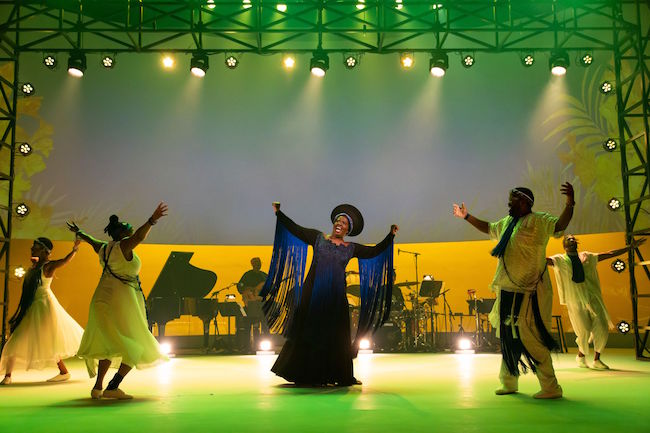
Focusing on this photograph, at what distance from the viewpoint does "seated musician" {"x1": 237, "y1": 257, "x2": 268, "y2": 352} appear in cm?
1111

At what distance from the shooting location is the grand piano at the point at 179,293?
34.4 ft

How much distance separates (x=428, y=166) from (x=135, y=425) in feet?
37.4

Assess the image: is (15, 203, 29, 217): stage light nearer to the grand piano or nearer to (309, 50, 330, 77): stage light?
the grand piano

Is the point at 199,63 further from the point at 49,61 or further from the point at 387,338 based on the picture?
→ the point at 387,338

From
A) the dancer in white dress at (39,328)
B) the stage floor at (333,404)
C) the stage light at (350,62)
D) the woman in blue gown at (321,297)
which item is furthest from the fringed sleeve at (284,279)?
the stage light at (350,62)

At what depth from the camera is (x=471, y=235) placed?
554 inches

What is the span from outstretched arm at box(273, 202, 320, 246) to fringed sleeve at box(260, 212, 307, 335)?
0.01 metres

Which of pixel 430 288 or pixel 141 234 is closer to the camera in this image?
pixel 141 234

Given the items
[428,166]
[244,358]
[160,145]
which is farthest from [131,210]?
[428,166]

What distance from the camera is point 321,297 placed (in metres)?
6.01

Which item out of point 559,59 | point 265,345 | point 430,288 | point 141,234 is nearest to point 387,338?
point 430,288

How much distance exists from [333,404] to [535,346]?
1683mm

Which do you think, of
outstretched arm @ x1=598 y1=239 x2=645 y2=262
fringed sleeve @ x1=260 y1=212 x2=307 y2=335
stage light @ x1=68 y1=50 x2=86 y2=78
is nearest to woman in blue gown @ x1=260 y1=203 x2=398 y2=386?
fringed sleeve @ x1=260 y1=212 x2=307 y2=335

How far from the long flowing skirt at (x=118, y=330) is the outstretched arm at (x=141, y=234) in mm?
295
